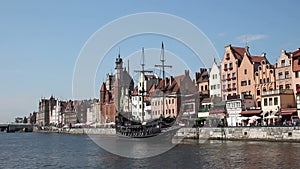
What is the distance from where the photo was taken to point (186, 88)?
12150 cm

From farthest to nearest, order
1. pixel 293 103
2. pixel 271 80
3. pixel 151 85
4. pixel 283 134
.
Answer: pixel 151 85
pixel 271 80
pixel 293 103
pixel 283 134

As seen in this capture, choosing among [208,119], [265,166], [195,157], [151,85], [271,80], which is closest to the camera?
[265,166]

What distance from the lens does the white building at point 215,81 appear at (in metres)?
106

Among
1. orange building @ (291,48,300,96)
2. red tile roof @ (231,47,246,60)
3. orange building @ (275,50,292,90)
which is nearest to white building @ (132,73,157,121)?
red tile roof @ (231,47,246,60)

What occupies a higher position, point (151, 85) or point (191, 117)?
point (151, 85)

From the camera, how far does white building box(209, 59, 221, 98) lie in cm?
10638

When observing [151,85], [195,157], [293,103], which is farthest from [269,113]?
[151,85]

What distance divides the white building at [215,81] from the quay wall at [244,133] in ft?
57.5

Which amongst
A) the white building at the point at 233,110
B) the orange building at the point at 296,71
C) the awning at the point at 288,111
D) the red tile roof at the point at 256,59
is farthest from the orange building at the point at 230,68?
the awning at the point at 288,111

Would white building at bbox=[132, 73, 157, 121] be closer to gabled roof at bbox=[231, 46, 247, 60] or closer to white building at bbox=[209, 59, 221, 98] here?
white building at bbox=[209, 59, 221, 98]

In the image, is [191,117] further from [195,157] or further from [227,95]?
[195,157]

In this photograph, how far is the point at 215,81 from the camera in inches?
4245

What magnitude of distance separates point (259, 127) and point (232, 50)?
3371 centimetres

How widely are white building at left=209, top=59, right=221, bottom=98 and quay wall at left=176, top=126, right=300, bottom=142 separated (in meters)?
17.5
